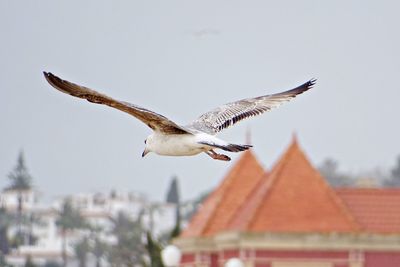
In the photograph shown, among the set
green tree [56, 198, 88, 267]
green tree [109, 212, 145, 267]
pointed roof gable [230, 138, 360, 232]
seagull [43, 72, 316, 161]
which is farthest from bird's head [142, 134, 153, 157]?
green tree [56, 198, 88, 267]

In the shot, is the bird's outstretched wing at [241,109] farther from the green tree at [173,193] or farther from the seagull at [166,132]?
the green tree at [173,193]

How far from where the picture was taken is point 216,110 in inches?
1131

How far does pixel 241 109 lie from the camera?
28.9 metres

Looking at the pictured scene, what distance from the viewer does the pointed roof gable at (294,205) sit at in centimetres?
7038

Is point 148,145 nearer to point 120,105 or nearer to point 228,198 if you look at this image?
point 120,105

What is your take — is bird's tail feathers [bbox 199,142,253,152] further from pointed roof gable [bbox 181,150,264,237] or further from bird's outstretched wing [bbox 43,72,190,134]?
pointed roof gable [bbox 181,150,264,237]

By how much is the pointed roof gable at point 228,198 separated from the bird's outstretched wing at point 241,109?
44361 mm

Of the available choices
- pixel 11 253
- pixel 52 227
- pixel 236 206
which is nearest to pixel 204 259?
pixel 236 206

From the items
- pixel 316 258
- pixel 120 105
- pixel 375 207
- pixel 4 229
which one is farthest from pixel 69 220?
pixel 120 105

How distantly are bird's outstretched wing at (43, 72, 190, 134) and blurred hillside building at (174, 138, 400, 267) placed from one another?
141 ft

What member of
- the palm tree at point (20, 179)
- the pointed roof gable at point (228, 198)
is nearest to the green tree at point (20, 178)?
the palm tree at point (20, 179)

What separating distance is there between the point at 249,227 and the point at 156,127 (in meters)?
44.6

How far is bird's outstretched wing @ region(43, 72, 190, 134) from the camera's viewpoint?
973 inches

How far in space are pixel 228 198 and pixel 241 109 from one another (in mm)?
46418
